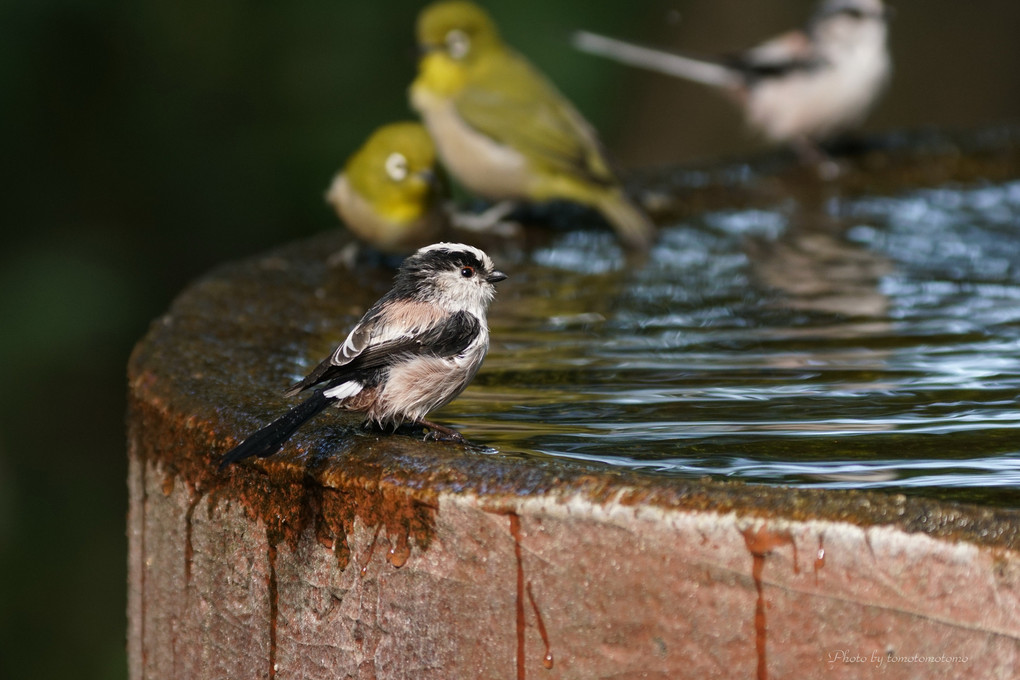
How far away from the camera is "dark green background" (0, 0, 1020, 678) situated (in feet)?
20.0

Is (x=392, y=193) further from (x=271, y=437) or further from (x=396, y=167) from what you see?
(x=271, y=437)

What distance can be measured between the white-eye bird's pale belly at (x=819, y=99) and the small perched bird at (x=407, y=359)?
14.1ft

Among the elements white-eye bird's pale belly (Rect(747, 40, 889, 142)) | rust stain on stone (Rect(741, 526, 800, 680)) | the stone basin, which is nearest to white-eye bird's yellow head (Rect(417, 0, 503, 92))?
white-eye bird's pale belly (Rect(747, 40, 889, 142))

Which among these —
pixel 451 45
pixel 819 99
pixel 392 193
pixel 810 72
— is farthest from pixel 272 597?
pixel 810 72

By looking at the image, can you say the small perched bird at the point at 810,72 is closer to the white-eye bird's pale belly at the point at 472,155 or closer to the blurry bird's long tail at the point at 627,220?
the white-eye bird's pale belly at the point at 472,155

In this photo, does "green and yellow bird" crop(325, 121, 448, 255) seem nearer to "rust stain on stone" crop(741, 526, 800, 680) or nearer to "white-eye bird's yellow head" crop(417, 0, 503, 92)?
"white-eye bird's yellow head" crop(417, 0, 503, 92)

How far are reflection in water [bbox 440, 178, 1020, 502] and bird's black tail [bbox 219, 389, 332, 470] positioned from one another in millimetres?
388

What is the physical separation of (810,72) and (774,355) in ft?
13.3

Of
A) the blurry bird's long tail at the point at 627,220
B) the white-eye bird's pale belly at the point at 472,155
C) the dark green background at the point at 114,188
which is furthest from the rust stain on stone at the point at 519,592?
the dark green background at the point at 114,188

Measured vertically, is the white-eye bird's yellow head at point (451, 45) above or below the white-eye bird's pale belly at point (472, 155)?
above

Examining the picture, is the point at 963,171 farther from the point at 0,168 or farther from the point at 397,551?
the point at 0,168

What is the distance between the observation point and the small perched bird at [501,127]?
4578mm

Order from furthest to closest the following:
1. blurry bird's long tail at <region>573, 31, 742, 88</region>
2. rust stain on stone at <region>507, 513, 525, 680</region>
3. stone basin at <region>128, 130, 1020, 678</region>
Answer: blurry bird's long tail at <region>573, 31, 742, 88</region>
rust stain on stone at <region>507, 513, 525, 680</region>
stone basin at <region>128, 130, 1020, 678</region>

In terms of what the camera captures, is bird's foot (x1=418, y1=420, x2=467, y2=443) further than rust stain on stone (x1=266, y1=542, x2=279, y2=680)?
Yes
